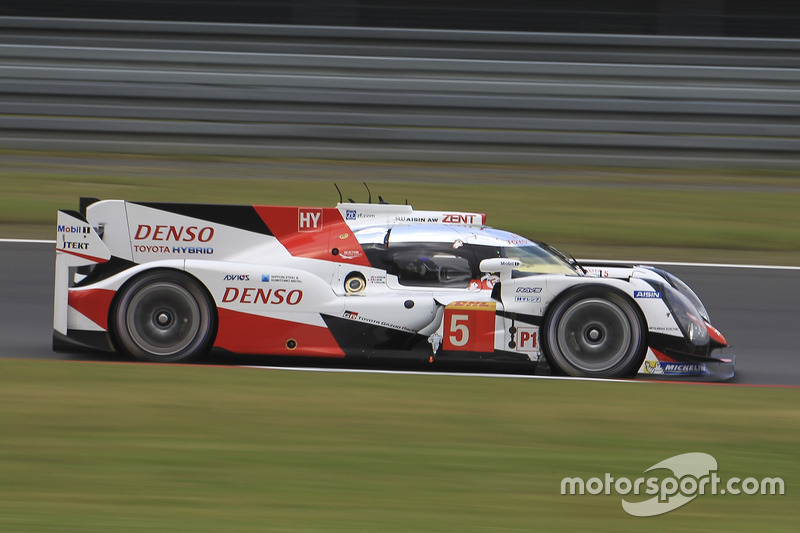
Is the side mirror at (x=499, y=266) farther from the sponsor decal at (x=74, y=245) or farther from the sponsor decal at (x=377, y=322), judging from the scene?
the sponsor decal at (x=74, y=245)

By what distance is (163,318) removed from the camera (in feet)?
23.4

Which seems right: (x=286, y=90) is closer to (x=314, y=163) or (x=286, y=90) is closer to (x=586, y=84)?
(x=314, y=163)

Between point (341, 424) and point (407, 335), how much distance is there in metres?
1.42

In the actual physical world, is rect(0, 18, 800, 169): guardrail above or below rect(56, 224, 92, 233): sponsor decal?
above

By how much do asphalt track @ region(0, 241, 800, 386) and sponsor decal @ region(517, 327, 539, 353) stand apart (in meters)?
1.59

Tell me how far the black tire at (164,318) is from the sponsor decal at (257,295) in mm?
149

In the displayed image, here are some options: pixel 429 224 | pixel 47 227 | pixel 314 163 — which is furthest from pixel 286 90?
pixel 429 224

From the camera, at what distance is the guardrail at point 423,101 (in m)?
13.4

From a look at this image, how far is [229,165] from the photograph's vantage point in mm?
13672

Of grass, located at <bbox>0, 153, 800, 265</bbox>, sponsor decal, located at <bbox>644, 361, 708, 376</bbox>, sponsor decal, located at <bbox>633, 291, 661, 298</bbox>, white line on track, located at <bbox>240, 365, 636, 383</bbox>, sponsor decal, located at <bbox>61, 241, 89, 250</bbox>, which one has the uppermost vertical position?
grass, located at <bbox>0, 153, 800, 265</bbox>

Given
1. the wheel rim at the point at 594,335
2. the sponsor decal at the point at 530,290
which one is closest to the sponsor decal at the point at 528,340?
the wheel rim at the point at 594,335

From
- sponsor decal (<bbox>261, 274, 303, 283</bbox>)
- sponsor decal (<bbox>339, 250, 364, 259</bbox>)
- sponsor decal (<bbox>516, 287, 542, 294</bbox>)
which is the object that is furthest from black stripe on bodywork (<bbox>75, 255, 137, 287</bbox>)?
sponsor decal (<bbox>516, 287, 542, 294</bbox>)

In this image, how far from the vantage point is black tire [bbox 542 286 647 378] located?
690 cm

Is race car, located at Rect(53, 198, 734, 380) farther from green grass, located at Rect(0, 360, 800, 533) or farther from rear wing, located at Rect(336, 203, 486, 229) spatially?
green grass, located at Rect(0, 360, 800, 533)
